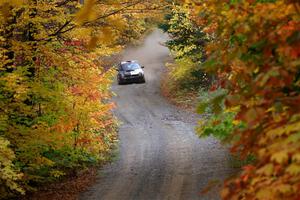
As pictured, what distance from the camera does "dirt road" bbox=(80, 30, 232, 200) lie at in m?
15.4

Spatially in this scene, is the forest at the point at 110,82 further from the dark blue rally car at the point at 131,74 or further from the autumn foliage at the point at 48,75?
the dark blue rally car at the point at 131,74

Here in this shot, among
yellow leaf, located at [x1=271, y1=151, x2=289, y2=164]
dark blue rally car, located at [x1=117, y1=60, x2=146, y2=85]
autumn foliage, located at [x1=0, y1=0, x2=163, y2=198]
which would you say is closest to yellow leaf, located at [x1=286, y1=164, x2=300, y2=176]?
yellow leaf, located at [x1=271, y1=151, x2=289, y2=164]

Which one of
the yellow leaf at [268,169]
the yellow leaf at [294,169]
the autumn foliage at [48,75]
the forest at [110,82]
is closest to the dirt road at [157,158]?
the forest at [110,82]

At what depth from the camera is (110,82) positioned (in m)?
16.5

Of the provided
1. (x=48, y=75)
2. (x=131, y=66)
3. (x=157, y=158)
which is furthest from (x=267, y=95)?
(x=131, y=66)

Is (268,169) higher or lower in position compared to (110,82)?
higher

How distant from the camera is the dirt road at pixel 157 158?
50.6 ft

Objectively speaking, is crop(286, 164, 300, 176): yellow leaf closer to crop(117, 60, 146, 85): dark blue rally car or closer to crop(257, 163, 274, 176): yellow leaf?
crop(257, 163, 274, 176): yellow leaf

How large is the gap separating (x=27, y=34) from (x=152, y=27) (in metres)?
44.0

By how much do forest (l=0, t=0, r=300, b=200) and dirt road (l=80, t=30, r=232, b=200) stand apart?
120 cm

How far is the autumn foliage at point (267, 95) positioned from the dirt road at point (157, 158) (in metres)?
9.00

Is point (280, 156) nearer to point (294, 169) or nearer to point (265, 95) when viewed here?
point (294, 169)

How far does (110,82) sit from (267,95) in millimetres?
12114

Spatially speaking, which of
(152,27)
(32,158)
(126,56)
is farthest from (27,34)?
(152,27)
